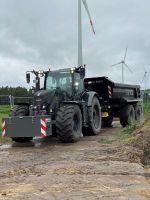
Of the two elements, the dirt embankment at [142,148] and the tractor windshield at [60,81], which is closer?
the dirt embankment at [142,148]

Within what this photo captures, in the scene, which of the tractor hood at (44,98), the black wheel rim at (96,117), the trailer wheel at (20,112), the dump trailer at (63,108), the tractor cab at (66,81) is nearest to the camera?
the dump trailer at (63,108)

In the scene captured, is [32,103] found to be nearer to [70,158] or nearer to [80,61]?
[70,158]

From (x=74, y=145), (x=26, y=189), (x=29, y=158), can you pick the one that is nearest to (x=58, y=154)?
(x=29, y=158)

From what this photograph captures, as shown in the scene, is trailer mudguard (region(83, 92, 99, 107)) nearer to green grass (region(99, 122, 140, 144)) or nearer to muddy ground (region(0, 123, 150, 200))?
green grass (region(99, 122, 140, 144))

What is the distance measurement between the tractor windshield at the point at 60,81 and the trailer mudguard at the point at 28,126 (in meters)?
2.16

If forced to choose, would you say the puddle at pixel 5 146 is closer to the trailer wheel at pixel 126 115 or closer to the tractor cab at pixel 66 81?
the tractor cab at pixel 66 81

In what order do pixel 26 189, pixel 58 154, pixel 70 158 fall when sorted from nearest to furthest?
pixel 26 189 → pixel 70 158 → pixel 58 154

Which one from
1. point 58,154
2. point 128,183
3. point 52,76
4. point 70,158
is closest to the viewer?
point 128,183

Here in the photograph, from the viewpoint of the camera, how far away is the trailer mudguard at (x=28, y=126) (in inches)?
552

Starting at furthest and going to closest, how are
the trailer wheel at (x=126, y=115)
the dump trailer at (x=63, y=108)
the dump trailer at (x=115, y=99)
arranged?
the trailer wheel at (x=126, y=115) < the dump trailer at (x=115, y=99) < the dump trailer at (x=63, y=108)

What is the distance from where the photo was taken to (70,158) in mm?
11297

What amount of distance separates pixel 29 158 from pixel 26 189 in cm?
405

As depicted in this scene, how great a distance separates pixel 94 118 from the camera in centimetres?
1791

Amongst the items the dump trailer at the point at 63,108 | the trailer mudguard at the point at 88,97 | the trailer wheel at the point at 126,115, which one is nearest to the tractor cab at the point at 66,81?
the dump trailer at the point at 63,108
